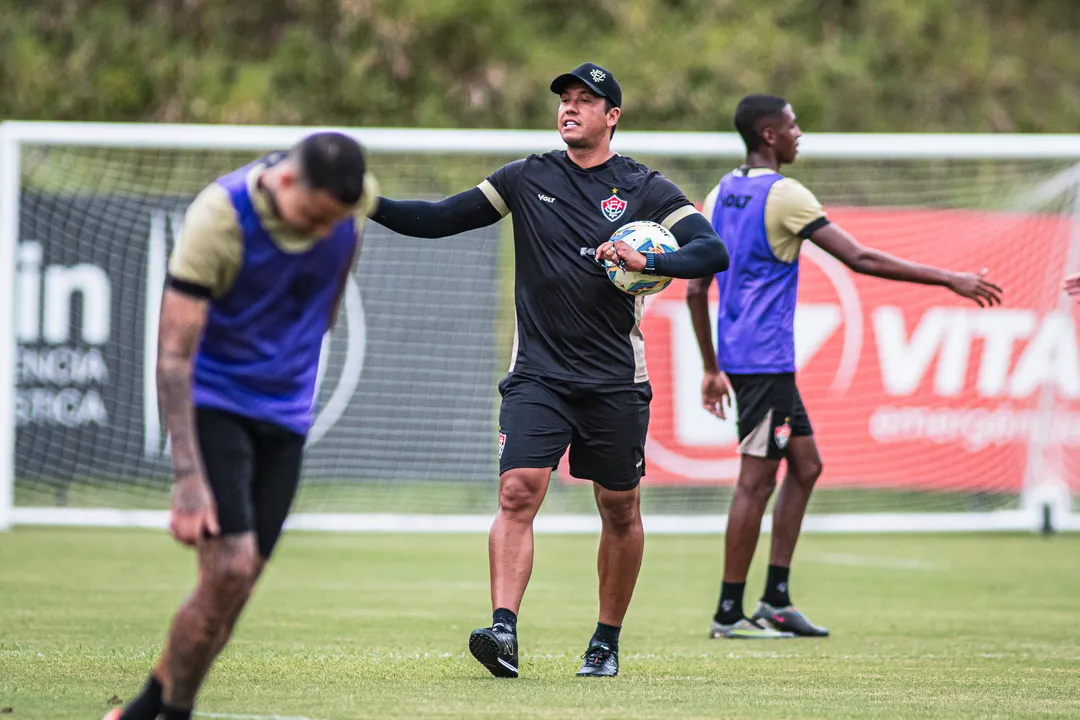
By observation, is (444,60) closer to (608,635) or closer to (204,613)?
(608,635)

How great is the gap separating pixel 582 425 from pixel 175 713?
260 centimetres

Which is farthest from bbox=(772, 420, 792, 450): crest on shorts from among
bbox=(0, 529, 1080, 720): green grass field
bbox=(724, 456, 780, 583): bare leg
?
bbox=(0, 529, 1080, 720): green grass field

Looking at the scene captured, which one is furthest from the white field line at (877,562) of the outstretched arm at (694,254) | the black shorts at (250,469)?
the black shorts at (250,469)

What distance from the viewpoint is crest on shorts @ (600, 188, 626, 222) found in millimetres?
7074

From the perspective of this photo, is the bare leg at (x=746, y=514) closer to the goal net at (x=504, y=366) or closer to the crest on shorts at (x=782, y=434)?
the crest on shorts at (x=782, y=434)

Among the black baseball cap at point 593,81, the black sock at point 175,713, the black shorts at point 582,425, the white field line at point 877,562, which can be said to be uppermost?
the black baseball cap at point 593,81

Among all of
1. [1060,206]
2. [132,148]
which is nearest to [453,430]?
[132,148]

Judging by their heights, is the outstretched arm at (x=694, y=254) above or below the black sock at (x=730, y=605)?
above

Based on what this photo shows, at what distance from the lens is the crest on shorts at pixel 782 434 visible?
8.64 metres

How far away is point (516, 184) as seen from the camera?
7.23 m

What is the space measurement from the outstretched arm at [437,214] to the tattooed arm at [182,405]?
2.19m

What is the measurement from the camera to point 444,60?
21.7 metres

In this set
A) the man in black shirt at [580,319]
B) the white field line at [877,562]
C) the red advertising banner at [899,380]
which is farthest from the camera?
the red advertising banner at [899,380]

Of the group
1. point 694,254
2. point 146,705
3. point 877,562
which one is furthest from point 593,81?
point 877,562
